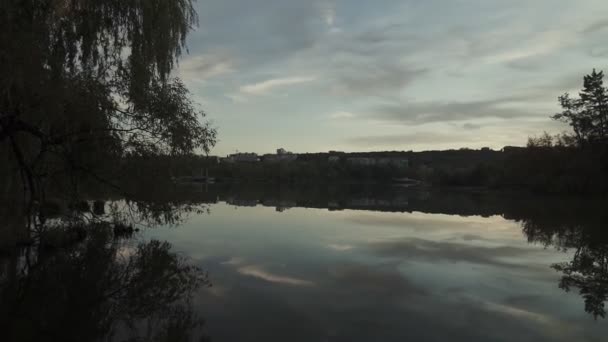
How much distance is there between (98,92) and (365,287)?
8154 mm

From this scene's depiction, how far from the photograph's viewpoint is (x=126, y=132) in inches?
498

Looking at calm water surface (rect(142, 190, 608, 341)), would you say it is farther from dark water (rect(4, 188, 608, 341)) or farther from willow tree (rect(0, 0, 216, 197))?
willow tree (rect(0, 0, 216, 197))

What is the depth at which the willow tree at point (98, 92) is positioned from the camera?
31.7ft

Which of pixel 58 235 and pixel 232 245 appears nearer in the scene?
pixel 58 235

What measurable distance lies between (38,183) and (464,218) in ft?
85.0

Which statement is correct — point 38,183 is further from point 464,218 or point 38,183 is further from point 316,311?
point 464,218

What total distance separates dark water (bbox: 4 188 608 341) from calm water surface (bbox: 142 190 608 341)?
31mm

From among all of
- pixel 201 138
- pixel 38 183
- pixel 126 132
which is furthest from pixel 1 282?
pixel 201 138

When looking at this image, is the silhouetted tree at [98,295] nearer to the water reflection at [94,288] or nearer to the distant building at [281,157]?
the water reflection at [94,288]

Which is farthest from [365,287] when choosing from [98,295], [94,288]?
[94,288]

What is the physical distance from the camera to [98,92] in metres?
11.2

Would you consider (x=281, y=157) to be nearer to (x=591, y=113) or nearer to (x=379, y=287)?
(x=591, y=113)

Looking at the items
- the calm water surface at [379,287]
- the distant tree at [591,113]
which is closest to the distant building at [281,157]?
the distant tree at [591,113]

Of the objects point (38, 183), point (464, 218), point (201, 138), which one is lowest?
point (464, 218)
